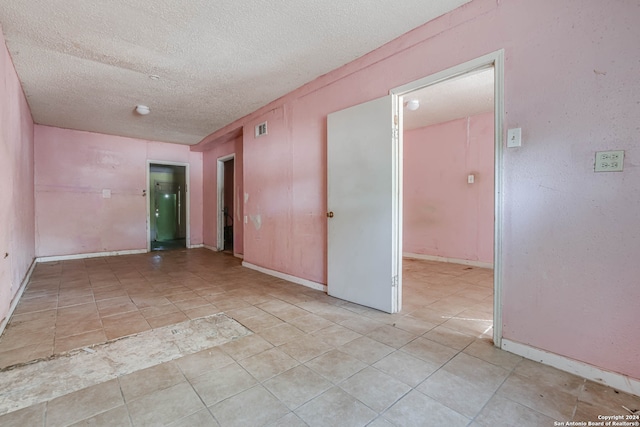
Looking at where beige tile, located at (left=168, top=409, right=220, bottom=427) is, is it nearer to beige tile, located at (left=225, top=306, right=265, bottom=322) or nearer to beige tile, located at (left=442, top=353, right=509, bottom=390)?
beige tile, located at (left=225, top=306, right=265, bottom=322)

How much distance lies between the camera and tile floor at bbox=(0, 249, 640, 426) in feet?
4.46

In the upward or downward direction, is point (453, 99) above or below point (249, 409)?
above

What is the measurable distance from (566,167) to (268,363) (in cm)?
223

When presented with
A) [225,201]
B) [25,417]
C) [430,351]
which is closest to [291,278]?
[430,351]

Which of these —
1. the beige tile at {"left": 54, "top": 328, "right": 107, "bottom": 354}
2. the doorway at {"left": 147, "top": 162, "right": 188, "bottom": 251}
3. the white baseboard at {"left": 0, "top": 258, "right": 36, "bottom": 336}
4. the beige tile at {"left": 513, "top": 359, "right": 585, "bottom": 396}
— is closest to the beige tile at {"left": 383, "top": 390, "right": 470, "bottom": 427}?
the beige tile at {"left": 513, "top": 359, "right": 585, "bottom": 396}

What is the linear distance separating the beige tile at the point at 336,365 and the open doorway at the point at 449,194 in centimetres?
124

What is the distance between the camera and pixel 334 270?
3127 mm

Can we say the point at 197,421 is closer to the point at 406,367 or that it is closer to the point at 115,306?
the point at 406,367

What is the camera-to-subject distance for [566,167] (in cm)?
170

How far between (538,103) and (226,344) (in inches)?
106

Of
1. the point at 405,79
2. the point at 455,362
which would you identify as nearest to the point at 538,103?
the point at 405,79

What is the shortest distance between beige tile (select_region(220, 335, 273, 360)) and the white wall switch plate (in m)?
2.21

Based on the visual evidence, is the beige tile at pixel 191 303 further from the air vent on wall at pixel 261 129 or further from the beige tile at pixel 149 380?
the air vent on wall at pixel 261 129

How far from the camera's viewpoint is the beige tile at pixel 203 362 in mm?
1727
